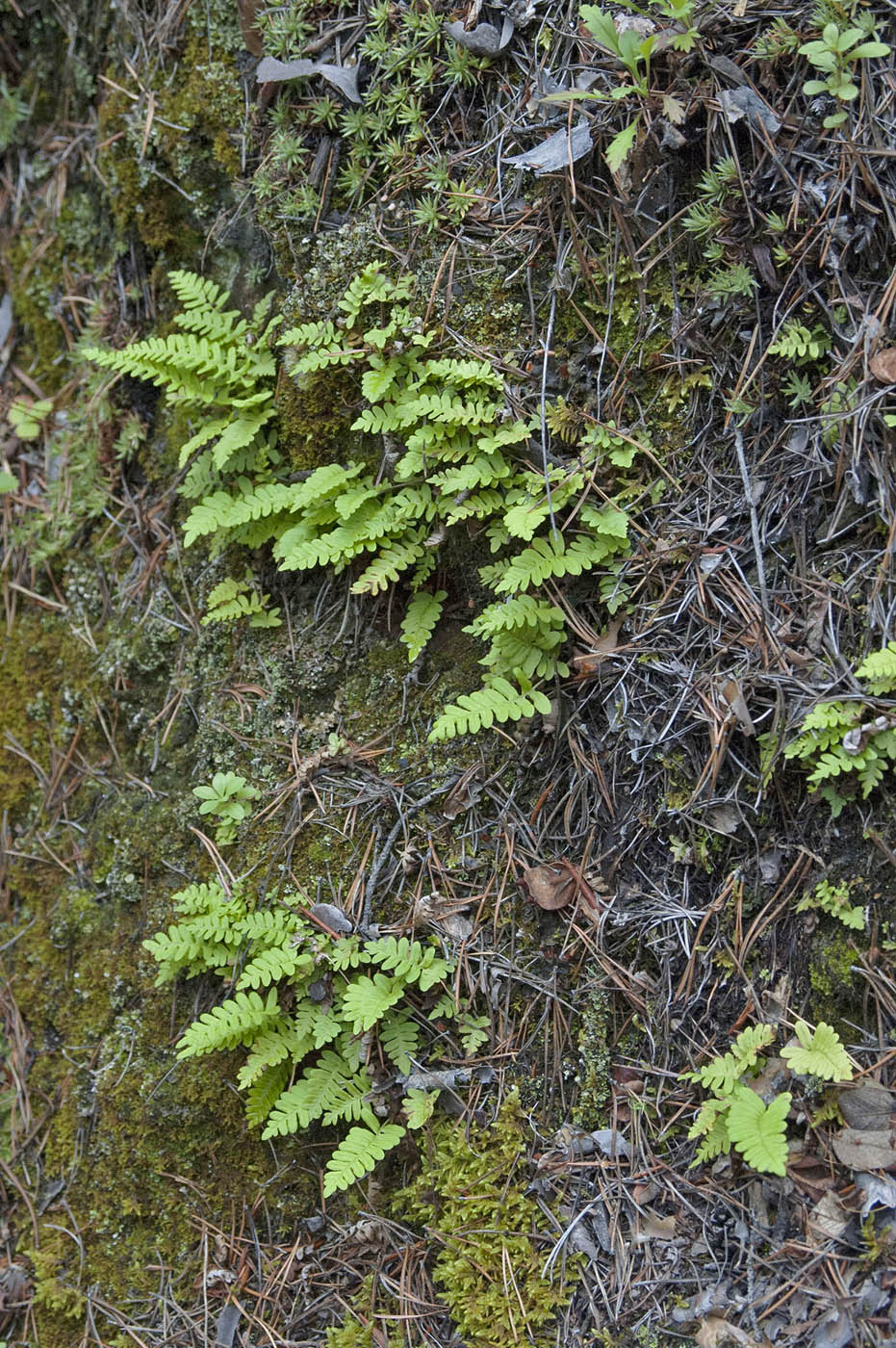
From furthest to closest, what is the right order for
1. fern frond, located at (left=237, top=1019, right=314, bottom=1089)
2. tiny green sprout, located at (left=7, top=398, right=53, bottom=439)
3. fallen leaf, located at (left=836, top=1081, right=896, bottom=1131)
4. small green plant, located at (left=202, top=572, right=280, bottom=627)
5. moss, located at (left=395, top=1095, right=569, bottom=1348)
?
tiny green sprout, located at (left=7, top=398, right=53, bottom=439), small green plant, located at (left=202, top=572, right=280, bottom=627), fern frond, located at (left=237, top=1019, right=314, bottom=1089), moss, located at (left=395, top=1095, right=569, bottom=1348), fallen leaf, located at (left=836, top=1081, right=896, bottom=1131)

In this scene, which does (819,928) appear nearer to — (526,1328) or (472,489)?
(526,1328)

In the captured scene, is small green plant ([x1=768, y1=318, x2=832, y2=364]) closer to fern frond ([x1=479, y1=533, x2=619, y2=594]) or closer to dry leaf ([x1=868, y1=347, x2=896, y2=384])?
dry leaf ([x1=868, y1=347, x2=896, y2=384])

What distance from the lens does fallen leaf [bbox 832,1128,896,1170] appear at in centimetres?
296

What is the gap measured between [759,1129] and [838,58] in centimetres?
338

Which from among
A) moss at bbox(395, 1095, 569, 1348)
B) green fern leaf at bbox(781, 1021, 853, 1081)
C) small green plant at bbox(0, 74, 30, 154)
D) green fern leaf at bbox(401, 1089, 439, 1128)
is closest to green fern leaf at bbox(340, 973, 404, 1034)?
green fern leaf at bbox(401, 1089, 439, 1128)

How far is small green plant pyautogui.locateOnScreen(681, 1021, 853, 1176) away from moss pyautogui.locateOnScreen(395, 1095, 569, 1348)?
25.9 inches

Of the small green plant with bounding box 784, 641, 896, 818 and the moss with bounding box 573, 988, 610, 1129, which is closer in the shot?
the small green plant with bounding box 784, 641, 896, 818

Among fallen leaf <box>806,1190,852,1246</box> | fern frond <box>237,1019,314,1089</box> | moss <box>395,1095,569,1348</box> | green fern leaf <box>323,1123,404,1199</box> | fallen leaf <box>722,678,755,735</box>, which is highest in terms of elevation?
fallen leaf <box>722,678,755,735</box>

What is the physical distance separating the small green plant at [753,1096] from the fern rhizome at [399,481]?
1.32 m

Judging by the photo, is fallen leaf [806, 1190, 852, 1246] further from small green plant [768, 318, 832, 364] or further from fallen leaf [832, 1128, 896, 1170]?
small green plant [768, 318, 832, 364]

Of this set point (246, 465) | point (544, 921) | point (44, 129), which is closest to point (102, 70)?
point (44, 129)

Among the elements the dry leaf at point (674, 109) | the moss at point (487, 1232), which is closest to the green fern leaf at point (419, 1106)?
the moss at point (487, 1232)

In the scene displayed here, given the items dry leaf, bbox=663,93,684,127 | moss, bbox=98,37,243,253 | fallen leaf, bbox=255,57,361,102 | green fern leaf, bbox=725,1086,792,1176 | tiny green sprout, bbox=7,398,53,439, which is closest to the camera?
green fern leaf, bbox=725,1086,792,1176

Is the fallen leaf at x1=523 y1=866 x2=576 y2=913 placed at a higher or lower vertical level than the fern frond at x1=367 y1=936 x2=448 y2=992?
higher
